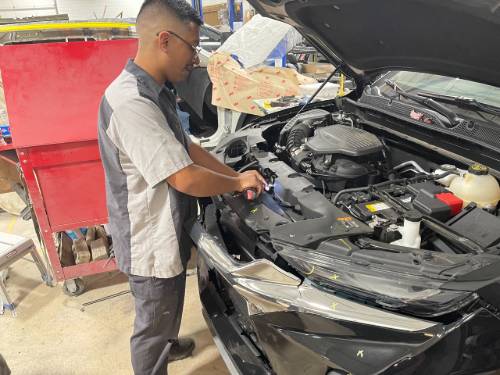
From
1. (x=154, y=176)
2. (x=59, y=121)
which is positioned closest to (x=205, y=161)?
(x=154, y=176)

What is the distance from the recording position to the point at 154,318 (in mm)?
1657

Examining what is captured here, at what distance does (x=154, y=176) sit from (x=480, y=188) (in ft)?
3.68

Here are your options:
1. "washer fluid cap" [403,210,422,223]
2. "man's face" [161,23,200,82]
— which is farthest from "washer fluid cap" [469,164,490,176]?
"man's face" [161,23,200,82]

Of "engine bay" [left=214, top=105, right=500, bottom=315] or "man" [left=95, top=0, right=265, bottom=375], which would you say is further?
"man" [left=95, top=0, right=265, bottom=375]

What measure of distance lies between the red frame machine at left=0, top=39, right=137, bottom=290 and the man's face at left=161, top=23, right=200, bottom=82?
3.44ft

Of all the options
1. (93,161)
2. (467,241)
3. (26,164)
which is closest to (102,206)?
(93,161)

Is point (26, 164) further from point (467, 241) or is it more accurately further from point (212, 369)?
point (467, 241)

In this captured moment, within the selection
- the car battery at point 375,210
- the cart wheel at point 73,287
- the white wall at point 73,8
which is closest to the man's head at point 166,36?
the car battery at point 375,210

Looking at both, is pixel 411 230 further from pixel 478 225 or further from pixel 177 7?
pixel 177 7

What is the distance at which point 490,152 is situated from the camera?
154cm

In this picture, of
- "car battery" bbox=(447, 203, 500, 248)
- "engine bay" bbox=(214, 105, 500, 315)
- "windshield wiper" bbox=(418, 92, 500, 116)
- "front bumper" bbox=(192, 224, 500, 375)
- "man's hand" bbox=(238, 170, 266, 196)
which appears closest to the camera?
"front bumper" bbox=(192, 224, 500, 375)

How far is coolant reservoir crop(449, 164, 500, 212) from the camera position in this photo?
1.40 m

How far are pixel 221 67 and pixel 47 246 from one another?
172cm

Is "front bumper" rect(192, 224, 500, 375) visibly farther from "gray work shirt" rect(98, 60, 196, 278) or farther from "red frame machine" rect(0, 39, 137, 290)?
"red frame machine" rect(0, 39, 137, 290)
